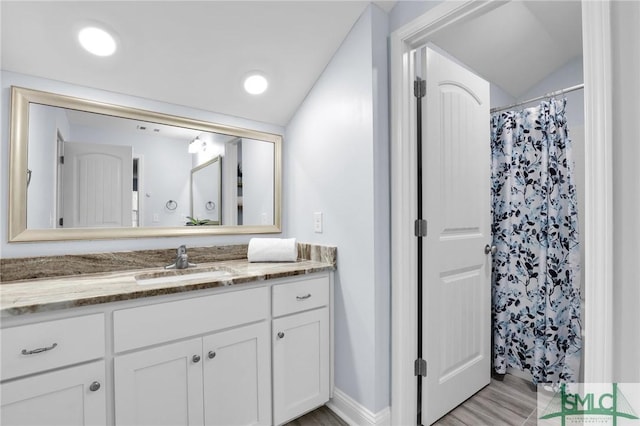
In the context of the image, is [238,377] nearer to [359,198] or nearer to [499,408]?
[359,198]

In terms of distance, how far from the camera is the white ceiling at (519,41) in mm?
2176

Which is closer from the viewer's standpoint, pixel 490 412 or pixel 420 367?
pixel 420 367

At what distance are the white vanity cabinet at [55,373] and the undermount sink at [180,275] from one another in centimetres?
→ 40

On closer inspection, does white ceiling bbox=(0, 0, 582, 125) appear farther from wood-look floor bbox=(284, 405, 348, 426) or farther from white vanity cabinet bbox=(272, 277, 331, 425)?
wood-look floor bbox=(284, 405, 348, 426)

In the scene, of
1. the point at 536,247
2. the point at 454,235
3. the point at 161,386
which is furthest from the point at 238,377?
the point at 536,247

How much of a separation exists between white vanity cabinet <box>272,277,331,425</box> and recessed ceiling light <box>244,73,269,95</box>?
46.4 inches

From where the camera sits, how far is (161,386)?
1.23 m

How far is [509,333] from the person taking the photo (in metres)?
2.16

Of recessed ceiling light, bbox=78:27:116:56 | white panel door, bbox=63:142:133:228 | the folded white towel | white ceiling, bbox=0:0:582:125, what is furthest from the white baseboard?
recessed ceiling light, bbox=78:27:116:56

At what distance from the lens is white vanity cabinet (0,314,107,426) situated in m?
0.97

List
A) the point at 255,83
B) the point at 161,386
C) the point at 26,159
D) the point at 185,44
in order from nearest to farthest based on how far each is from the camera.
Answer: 1. the point at 161,386
2. the point at 26,159
3. the point at 185,44
4. the point at 255,83

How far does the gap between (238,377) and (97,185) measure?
47.6 inches

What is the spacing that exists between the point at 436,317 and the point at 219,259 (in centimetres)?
132

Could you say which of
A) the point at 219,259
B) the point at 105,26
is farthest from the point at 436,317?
the point at 105,26
